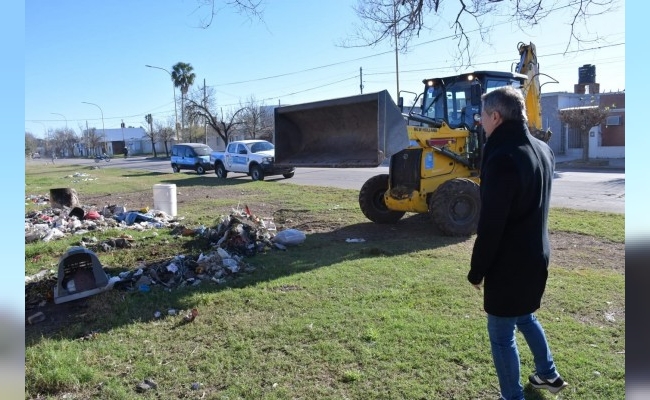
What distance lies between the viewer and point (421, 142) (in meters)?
9.06

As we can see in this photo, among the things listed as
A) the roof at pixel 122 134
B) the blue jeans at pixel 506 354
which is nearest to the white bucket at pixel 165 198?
the blue jeans at pixel 506 354

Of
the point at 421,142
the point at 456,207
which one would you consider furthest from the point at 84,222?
the point at 456,207

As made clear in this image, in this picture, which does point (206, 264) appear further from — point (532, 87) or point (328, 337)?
point (532, 87)

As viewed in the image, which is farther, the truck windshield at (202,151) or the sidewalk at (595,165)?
the truck windshield at (202,151)

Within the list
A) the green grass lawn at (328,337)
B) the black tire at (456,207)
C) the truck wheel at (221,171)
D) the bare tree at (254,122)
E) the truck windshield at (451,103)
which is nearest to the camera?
the green grass lawn at (328,337)

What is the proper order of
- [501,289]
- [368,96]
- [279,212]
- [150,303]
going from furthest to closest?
1. [279,212]
2. [368,96]
3. [150,303]
4. [501,289]

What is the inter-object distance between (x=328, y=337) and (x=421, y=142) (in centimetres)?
537

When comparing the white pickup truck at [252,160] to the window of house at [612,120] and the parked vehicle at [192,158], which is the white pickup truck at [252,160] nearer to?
the parked vehicle at [192,158]

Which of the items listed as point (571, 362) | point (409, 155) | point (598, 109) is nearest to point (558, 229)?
point (409, 155)

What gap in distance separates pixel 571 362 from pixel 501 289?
1.43m

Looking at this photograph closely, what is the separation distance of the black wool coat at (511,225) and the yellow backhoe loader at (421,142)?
11.3 ft

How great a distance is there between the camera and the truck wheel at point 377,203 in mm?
10125

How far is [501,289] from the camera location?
294cm
